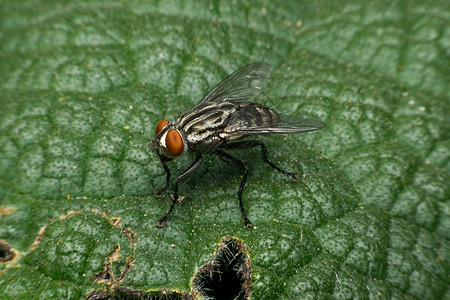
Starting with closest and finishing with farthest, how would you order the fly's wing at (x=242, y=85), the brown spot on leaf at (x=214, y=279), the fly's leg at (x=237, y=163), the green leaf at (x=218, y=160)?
the brown spot on leaf at (x=214, y=279) → the green leaf at (x=218, y=160) → the fly's leg at (x=237, y=163) → the fly's wing at (x=242, y=85)

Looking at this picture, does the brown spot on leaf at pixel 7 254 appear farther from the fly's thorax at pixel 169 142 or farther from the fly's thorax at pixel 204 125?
the fly's thorax at pixel 204 125

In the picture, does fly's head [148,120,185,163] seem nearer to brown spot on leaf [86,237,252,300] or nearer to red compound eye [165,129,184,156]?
red compound eye [165,129,184,156]

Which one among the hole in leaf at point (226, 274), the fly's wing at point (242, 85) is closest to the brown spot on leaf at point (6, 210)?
the hole in leaf at point (226, 274)

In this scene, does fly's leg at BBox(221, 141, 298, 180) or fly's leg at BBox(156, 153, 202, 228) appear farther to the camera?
fly's leg at BBox(221, 141, 298, 180)

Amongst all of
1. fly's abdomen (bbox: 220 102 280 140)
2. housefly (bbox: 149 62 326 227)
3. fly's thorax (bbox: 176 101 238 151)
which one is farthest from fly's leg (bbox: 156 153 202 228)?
fly's abdomen (bbox: 220 102 280 140)

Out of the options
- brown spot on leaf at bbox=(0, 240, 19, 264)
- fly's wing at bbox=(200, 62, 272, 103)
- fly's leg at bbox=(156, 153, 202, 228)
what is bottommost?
brown spot on leaf at bbox=(0, 240, 19, 264)

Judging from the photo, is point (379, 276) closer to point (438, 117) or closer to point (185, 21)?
point (438, 117)

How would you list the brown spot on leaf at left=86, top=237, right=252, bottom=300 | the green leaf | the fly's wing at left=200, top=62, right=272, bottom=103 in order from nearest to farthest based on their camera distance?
the brown spot on leaf at left=86, top=237, right=252, bottom=300 < the green leaf < the fly's wing at left=200, top=62, right=272, bottom=103
